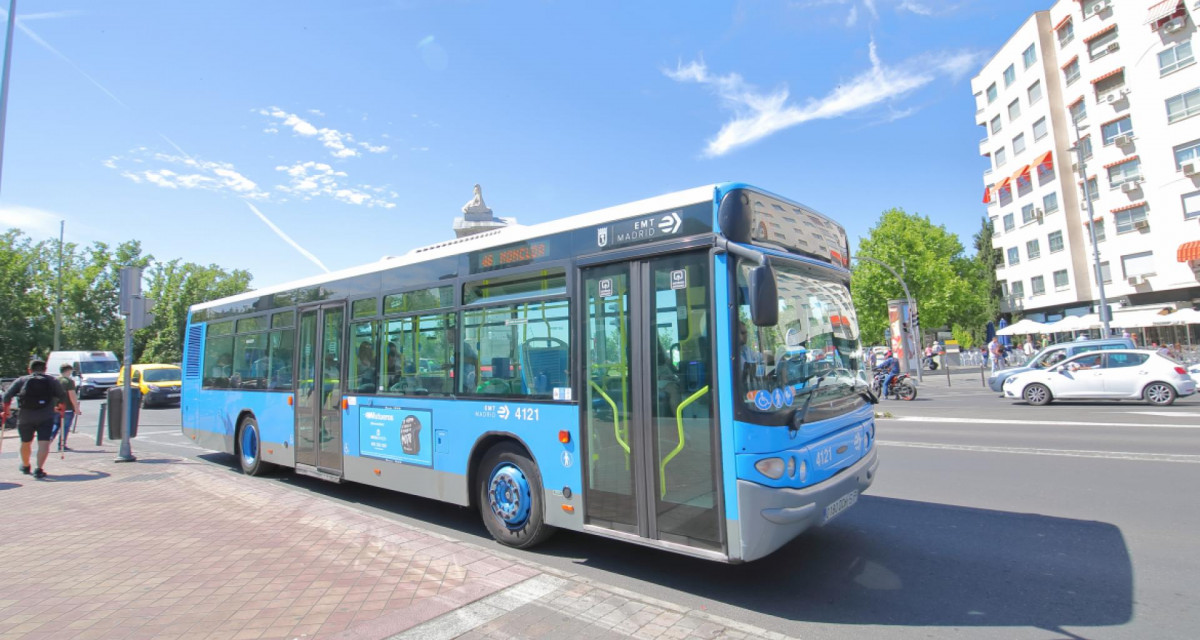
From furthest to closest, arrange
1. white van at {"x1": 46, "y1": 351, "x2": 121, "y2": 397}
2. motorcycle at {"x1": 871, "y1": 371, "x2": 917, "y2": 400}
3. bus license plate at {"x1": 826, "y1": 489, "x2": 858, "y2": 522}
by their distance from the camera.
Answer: white van at {"x1": 46, "y1": 351, "x2": 121, "y2": 397} → motorcycle at {"x1": 871, "y1": 371, "x2": 917, "y2": 400} → bus license plate at {"x1": 826, "y1": 489, "x2": 858, "y2": 522}

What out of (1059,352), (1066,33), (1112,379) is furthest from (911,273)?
(1112,379)

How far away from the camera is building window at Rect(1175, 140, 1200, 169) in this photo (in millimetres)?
30391

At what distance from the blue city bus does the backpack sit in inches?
236

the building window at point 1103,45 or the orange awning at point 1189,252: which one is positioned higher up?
the building window at point 1103,45

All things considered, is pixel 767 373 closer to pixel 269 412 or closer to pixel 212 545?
pixel 212 545

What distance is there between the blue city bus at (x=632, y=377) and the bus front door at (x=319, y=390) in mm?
445

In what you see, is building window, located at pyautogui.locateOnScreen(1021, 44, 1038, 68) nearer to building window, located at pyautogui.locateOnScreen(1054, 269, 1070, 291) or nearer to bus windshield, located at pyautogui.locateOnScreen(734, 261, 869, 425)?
building window, located at pyautogui.locateOnScreen(1054, 269, 1070, 291)

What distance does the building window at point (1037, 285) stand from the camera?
43.2 m

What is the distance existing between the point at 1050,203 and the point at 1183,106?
10.7 metres

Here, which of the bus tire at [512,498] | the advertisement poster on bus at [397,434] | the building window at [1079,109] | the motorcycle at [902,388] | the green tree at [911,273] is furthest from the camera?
the green tree at [911,273]

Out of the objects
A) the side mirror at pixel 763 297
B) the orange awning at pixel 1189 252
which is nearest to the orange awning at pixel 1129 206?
the orange awning at pixel 1189 252

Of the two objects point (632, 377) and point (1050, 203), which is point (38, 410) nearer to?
point (632, 377)

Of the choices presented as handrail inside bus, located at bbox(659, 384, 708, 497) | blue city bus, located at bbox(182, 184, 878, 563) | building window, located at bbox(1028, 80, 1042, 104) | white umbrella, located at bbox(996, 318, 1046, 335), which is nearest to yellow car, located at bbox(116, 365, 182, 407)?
blue city bus, located at bbox(182, 184, 878, 563)

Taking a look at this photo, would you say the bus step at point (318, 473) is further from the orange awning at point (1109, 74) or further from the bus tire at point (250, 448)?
the orange awning at point (1109, 74)
